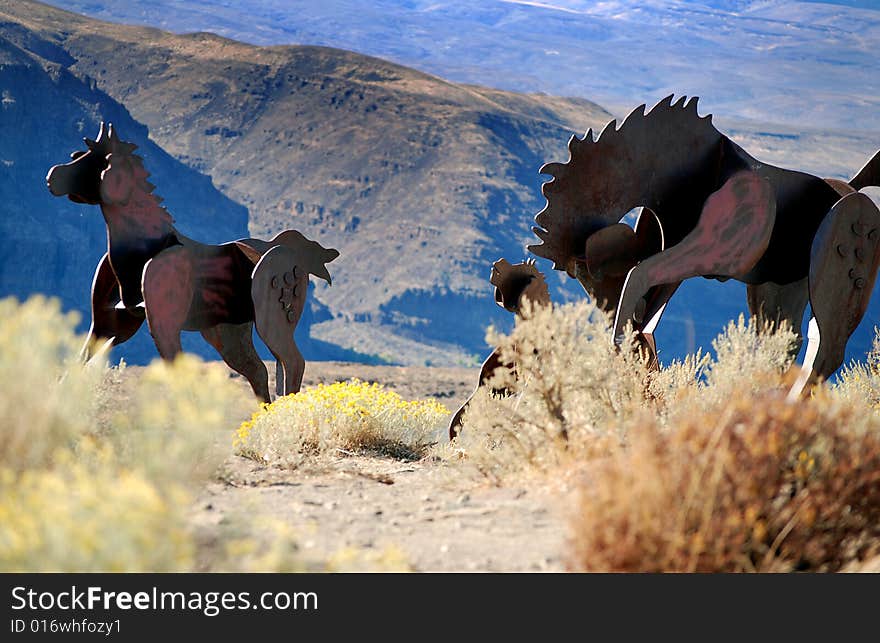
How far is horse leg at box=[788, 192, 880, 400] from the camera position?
28.5 ft

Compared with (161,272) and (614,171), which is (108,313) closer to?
(161,272)

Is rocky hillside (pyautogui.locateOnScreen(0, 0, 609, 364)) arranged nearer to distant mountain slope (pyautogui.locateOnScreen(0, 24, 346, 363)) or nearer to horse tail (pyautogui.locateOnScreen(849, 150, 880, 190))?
distant mountain slope (pyautogui.locateOnScreen(0, 24, 346, 363))

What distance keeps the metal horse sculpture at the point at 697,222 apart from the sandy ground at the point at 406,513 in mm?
2059

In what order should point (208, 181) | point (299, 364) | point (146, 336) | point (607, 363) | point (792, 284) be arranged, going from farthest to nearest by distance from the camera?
A: point (208, 181) → point (146, 336) → point (299, 364) → point (792, 284) → point (607, 363)

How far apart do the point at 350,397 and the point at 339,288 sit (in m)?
73.3

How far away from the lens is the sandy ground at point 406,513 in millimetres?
5156

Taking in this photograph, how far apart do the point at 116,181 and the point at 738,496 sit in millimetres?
6358

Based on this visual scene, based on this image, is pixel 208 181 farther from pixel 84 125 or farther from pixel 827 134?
pixel 827 134

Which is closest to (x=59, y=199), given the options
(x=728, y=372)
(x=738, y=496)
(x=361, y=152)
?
(x=361, y=152)

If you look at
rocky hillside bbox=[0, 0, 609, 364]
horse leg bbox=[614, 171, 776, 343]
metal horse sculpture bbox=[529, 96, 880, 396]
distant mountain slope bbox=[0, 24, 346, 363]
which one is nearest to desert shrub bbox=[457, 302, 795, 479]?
horse leg bbox=[614, 171, 776, 343]

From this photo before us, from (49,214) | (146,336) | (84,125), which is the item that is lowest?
(146,336)
